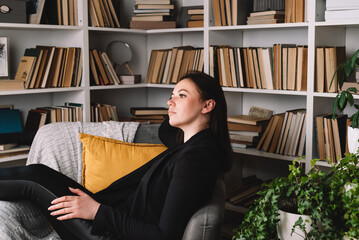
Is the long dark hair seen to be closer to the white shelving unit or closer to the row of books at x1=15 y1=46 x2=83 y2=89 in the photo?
the white shelving unit

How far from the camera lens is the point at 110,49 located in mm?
3607

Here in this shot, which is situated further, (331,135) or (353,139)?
(331,135)

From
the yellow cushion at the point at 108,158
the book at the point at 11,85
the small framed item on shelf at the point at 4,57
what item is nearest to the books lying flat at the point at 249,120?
the yellow cushion at the point at 108,158

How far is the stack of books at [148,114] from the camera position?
3510 mm

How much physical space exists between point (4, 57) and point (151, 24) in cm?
110

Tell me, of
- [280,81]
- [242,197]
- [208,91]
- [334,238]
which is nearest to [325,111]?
[280,81]

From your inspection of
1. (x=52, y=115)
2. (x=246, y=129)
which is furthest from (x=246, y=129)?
(x=52, y=115)

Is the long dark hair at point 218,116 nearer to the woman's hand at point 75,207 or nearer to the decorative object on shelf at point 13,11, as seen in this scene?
the woman's hand at point 75,207

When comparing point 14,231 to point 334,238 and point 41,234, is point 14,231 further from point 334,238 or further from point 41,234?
point 334,238

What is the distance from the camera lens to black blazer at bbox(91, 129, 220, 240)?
1746 mm

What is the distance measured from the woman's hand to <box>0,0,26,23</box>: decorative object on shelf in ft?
4.50

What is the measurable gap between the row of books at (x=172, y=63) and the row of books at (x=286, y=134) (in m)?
0.68

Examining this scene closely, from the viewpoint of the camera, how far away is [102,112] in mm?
3396

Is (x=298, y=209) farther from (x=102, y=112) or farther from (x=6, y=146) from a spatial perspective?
(x=102, y=112)
